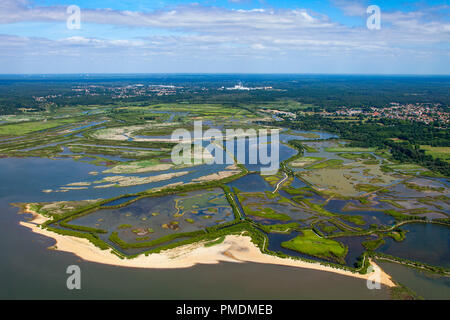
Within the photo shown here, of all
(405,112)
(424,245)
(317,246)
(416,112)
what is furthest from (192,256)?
(416,112)

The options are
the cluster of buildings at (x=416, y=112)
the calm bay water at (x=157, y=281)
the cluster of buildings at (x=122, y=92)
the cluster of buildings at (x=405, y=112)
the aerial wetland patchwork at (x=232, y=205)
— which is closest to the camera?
the calm bay water at (x=157, y=281)

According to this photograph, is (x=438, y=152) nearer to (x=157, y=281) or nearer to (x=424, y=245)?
(x=424, y=245)

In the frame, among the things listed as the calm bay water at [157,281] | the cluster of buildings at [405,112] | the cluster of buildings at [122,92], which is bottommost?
the calm bay water at [157,281]

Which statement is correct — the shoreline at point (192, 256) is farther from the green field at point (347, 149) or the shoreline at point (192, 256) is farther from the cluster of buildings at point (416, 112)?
the cluster of buildings at point (416, 112)

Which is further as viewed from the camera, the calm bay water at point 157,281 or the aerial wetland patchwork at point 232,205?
the aerial wetland patchwork at point 232,205

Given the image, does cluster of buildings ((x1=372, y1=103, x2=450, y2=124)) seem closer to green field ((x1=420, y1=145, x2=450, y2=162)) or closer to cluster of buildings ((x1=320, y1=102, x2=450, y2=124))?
cluster of buildings ((x1=320, y1=102, x2=450, y2=124))

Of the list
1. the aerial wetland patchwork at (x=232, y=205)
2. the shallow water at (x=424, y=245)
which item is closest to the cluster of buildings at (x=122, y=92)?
the aerial wetland patchwork at (x=232, y=205)

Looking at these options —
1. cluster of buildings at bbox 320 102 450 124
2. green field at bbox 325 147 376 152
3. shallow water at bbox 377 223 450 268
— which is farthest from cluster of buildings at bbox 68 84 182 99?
shallow water at bbox 377 223 450 268
